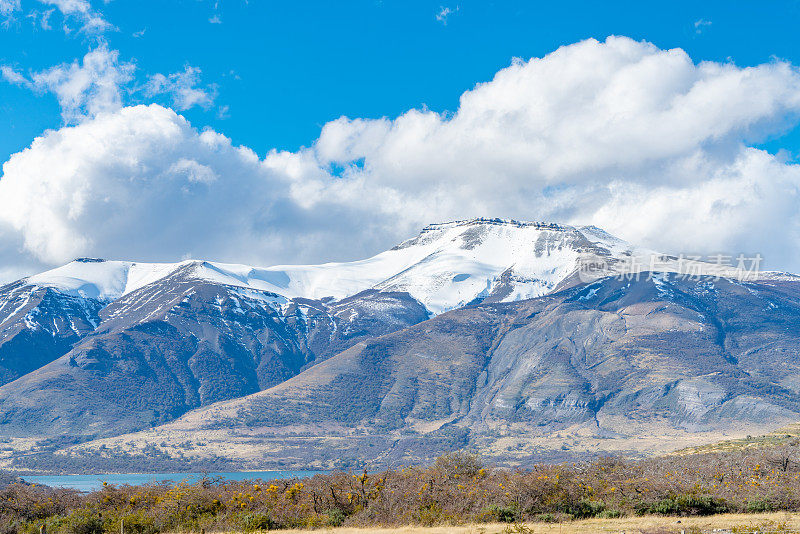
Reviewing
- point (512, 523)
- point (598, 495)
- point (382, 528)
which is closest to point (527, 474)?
point (598, 495)

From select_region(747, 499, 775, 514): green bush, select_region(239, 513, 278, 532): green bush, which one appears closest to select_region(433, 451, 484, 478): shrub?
select_region(239, 513, 278, 532): green bush

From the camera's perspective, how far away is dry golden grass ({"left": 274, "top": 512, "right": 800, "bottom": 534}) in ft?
120

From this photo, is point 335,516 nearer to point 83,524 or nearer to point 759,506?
point 83,524

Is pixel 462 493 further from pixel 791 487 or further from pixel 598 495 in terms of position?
pixel 791 487

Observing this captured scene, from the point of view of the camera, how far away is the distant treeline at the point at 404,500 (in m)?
44.7

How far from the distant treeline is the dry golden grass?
1.87m

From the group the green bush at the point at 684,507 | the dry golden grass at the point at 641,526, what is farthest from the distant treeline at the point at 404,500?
the dry golden grass at the point at 641,526

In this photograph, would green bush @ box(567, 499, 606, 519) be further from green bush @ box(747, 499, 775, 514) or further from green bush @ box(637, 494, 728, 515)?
green bush @ box(747, 499, 775, 514)

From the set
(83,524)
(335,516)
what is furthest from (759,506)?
(83,524)

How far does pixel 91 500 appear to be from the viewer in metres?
52.9

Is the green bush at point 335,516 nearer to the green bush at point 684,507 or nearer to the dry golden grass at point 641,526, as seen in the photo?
the dry golden grass at point 641,526

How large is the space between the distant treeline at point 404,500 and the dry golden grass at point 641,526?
73.8 inches

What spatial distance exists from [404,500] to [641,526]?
1428cm

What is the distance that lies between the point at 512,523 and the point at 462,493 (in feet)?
17.5
